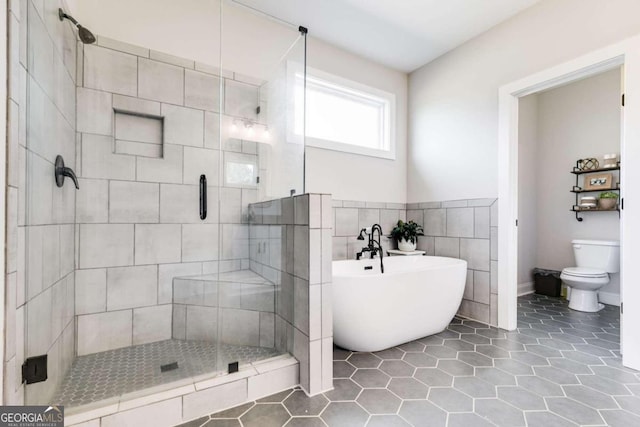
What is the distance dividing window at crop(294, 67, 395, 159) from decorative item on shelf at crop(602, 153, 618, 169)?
235cm

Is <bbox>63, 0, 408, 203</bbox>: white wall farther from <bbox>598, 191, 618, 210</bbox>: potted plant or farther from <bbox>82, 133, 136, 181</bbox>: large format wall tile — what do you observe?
<bbox>598, 191, 618, 210</bbox>: potted plant

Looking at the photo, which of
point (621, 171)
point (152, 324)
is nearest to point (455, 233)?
point (621, 171)

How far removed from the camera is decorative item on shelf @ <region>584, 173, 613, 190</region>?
3.21 meters

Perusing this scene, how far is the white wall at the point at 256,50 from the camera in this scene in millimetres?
2131

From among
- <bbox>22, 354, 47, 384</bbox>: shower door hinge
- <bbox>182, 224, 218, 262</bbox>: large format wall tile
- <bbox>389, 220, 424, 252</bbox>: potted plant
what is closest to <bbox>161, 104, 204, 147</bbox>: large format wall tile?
<bbox>182, 224, 218, 262</bbox>: large format wall tile

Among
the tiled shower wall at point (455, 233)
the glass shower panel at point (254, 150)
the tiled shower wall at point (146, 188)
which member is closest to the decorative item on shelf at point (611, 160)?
the tiled shower wall at point (455, 233)

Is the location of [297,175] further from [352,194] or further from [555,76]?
[555,76]

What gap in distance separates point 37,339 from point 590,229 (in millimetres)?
4936

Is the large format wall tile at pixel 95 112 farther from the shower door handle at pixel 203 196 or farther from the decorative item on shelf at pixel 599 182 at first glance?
the decorative item on shelf at pixel 599 182

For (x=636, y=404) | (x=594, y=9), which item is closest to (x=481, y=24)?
(x=594, y=9)

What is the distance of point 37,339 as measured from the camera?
1.29 metres

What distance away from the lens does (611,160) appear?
Result: 10.5 ft
